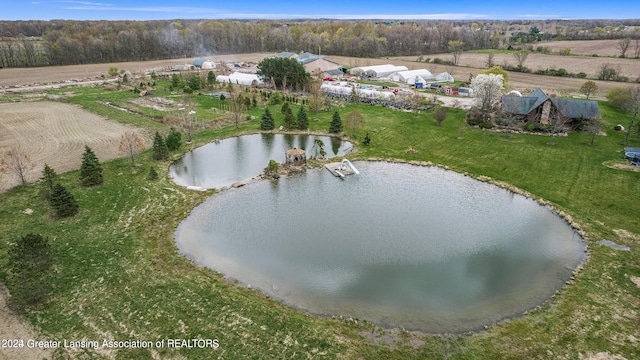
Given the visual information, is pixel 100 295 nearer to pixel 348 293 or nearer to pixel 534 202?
pixel 348 293

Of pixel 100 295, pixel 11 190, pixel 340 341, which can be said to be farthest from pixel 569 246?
pixel 11 190

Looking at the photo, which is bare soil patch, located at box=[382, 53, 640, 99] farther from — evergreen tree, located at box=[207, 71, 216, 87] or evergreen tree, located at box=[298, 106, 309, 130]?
evergreen tree, located at box=[207, 71, 216, 87]

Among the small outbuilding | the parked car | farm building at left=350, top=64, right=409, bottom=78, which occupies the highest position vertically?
farm building at left=350, top=64, right=409, bottom=78

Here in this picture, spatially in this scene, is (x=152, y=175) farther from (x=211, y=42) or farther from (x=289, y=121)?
(x=211, y=42)

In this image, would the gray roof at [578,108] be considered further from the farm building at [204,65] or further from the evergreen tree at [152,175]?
the farm building at [204,65]

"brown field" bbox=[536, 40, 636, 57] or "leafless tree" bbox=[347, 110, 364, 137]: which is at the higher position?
"brown field" bbox=[536, 40, 636, 57]

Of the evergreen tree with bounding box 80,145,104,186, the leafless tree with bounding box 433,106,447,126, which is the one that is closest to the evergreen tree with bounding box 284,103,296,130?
the leafless tree with bounding box 433,106,447,126
